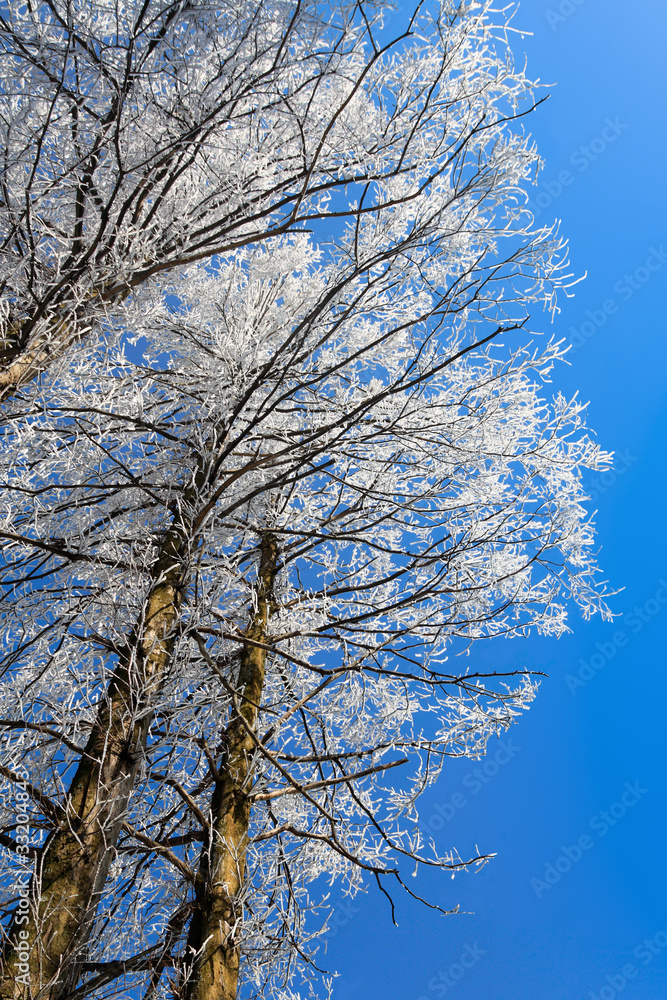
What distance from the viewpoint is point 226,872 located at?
119 inches

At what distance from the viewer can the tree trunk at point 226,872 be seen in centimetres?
271

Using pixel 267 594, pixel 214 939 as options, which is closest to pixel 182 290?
pixel 267 594

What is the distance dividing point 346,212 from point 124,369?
7.15 feet

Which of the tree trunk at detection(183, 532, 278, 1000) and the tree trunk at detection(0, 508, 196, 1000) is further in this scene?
the tree trunk at detection(183, 532, 278, 1000)

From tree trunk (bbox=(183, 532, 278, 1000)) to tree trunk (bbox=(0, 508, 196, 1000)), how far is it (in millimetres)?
431

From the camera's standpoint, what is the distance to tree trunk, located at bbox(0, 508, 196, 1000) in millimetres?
2076

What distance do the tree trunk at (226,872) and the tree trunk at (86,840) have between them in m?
0.43

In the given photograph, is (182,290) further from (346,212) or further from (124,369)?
(346,212)

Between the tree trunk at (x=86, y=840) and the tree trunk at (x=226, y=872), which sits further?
the tree trunk at (x=226, y=872)

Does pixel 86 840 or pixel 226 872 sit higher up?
pixel 226 872

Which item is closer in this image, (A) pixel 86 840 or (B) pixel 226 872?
(A) pixel 86 840

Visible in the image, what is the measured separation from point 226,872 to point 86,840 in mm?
955

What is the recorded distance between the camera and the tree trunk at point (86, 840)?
6.81 feet

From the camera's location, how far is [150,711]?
2605 millimetres
